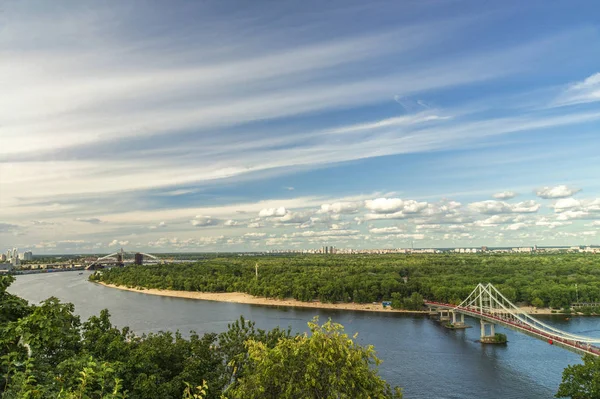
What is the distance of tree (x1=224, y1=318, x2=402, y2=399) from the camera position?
1020 centimetres

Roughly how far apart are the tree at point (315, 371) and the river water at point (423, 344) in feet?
74.9

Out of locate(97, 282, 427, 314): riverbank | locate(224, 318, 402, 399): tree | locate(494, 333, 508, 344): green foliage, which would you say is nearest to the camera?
locate(224, 318, 402, 399): tree

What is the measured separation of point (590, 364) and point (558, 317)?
45088 millimetres

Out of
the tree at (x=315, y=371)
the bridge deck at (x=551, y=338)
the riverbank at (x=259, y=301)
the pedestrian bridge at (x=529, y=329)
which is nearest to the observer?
the tree at (x=315, y=371)

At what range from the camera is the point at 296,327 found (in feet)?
176

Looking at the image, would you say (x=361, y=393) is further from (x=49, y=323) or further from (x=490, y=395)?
(x=490, y=395)

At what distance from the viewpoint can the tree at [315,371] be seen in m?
10.2

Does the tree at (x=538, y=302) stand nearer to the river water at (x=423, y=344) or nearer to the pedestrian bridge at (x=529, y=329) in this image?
the pedestrian bridge at (x=529, y=329)

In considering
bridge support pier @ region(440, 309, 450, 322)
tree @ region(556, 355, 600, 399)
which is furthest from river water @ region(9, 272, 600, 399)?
tree @ region(556, 355, 600, 399)

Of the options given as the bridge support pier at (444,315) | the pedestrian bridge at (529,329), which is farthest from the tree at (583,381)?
the bridge support pier at (444,315)

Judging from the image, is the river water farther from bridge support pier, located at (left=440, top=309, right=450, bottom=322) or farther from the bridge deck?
bridge support pier, located at (left=440, top=309, right=450, bottom=322)

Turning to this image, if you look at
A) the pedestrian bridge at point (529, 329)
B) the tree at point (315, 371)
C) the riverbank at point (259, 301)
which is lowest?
the riverbank at point (259, 301)

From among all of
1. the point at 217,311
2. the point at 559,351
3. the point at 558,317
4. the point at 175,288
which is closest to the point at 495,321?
the point at 559,351

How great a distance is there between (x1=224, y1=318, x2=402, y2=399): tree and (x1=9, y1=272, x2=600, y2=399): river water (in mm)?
22824
